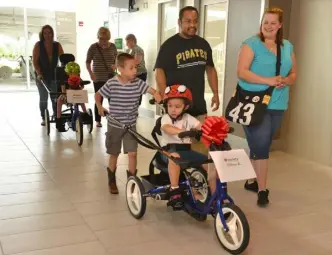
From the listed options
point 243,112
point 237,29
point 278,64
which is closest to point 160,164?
point 243,112

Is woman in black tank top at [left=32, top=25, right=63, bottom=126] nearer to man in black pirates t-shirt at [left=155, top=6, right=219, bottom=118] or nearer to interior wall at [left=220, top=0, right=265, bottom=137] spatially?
interior wall at [left=220, top=0, right=265, bottom=137]

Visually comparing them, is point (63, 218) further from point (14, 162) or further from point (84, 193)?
point (14, 162)

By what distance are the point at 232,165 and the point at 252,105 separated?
842 millimetres

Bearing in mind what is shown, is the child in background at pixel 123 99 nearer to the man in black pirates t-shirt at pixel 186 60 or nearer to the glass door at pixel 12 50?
the man in black pirates t-shirt at pixel 186 60

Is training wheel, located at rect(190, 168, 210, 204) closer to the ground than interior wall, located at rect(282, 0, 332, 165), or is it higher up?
closer to the ground

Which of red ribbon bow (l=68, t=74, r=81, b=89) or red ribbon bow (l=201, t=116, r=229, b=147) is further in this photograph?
red ribbon bow (l=68, t=74, r=81, b=89)

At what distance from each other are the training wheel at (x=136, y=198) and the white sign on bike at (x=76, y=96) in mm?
2354

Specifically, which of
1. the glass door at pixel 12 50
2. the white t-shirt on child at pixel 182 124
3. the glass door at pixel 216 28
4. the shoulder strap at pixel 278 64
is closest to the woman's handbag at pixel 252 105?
the shoulder strap at pixel 278 64

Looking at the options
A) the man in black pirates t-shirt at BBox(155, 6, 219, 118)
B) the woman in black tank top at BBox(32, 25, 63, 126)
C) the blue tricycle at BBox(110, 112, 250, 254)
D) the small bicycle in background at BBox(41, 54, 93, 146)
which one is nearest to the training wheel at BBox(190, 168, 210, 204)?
the blue tricycle at BBox(110, 112, 250, 254)

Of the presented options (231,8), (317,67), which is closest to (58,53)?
(231,8)

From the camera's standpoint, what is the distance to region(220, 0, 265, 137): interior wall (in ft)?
16.3

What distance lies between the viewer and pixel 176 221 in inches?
111

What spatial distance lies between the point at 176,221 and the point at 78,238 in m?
0.69

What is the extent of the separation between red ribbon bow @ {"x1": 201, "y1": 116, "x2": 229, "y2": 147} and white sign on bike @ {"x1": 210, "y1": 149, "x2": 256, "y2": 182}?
91mm
